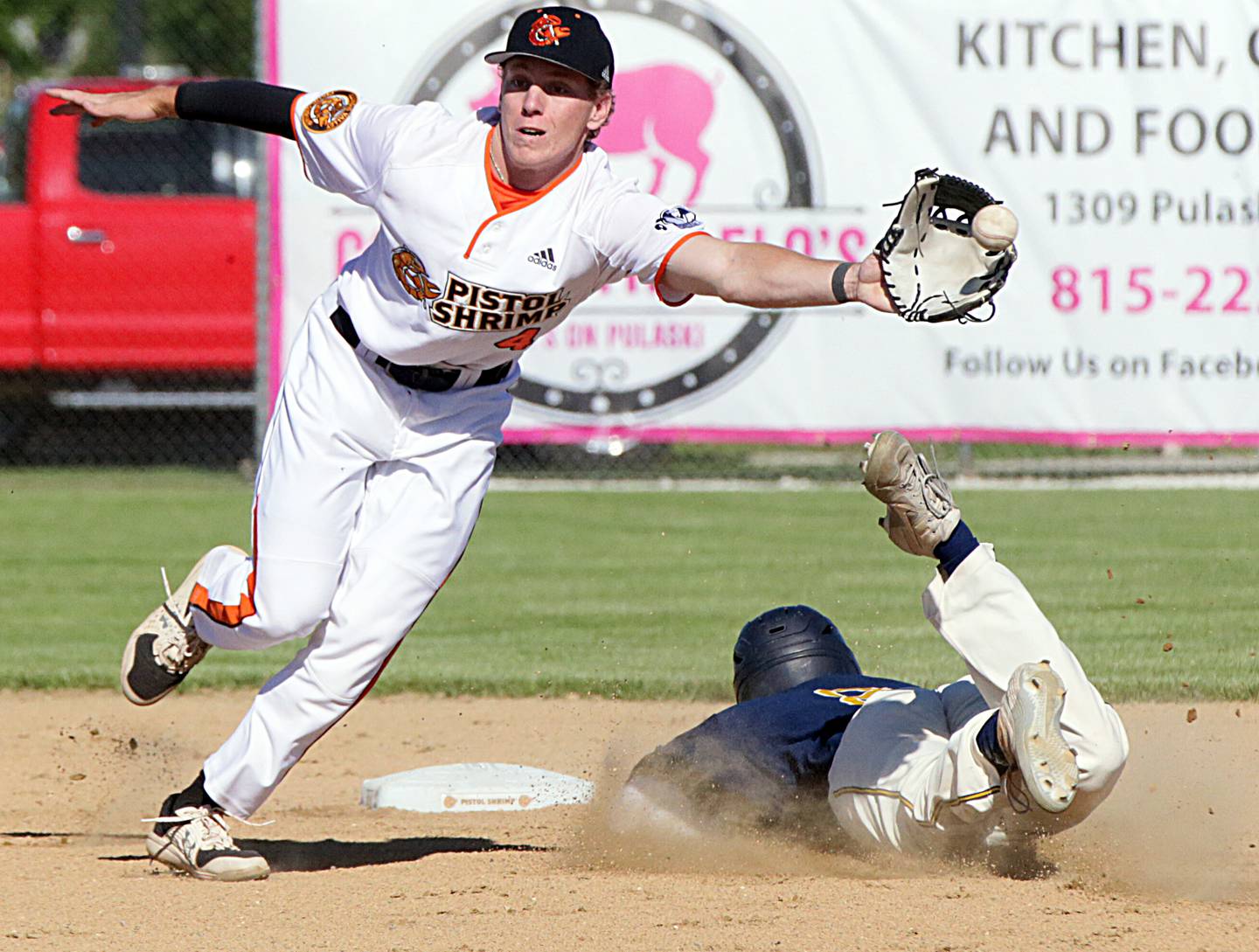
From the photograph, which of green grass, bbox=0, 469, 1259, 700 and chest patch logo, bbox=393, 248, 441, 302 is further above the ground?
chest patch logo, bbox=393, 248, 441, 302

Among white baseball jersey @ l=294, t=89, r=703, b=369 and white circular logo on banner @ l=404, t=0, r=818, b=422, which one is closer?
white baseball jersey @ l=294, t=89, r=703, b=369

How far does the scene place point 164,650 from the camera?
4629 millimetres

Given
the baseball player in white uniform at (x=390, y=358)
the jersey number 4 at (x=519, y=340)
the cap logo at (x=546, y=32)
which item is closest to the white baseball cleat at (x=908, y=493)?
the baseball player in white uniform at (x=390, y=358)

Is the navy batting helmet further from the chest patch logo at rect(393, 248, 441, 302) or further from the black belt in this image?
the chest patch logo at rect(393, 248, 441, 302)

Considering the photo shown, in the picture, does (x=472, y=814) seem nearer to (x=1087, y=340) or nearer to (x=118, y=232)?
(x=1087, y=340)

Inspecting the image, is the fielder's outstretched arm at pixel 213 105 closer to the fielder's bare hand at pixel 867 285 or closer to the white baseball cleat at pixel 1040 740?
the fielder's bare hand at pixel 867 285

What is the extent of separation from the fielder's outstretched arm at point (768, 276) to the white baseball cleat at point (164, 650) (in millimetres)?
1410

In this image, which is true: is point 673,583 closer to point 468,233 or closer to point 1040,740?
point 468,233

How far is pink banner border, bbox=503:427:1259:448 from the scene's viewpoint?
38.0 ft

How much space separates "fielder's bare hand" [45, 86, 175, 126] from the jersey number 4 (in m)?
1.06

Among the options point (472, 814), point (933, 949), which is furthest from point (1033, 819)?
point (472, 814)

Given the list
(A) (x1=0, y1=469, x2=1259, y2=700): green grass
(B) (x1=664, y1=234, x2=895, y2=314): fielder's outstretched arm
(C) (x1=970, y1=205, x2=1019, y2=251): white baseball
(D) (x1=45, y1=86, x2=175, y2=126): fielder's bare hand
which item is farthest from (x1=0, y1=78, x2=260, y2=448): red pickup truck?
(C) (x1=970, y1=205, x2=1019, y2=251): white baseball

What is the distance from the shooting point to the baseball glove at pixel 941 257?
3.65m

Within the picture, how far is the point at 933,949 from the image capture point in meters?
3.52
